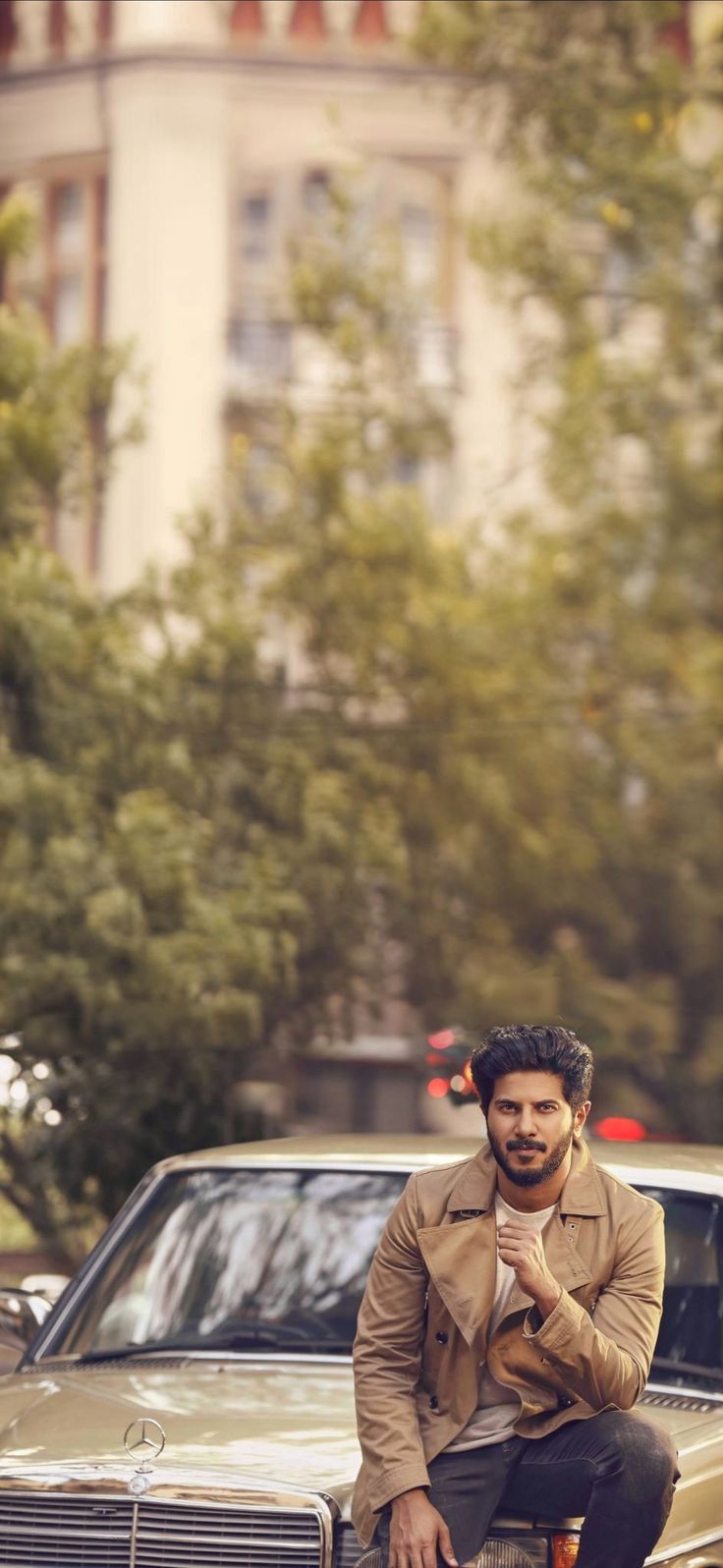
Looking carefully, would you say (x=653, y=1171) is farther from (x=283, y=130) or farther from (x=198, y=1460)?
(x=283, y=130)

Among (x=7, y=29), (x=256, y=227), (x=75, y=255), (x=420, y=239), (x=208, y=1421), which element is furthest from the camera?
(x=420, y=239)

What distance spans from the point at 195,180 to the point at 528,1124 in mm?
22573

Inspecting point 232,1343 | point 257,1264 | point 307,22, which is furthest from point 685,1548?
point 307,22

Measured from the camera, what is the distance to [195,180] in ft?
81.5

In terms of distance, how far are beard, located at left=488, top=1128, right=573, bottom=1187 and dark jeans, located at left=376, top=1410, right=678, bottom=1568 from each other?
15.3 inches

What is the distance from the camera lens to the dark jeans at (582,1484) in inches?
138

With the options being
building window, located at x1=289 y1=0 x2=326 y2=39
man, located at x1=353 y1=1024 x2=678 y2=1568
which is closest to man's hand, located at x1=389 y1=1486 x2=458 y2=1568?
man, located at x1=353 y1=1024 x2=678 y2=1568

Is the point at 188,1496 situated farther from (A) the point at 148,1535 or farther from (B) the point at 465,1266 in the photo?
(B) the point at 465,1266

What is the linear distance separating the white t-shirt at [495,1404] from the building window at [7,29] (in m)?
23.2

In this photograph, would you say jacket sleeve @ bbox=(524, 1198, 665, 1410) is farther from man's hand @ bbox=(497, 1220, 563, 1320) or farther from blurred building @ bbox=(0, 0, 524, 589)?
blurred building @ bbox=(0, 0, 524, 589)

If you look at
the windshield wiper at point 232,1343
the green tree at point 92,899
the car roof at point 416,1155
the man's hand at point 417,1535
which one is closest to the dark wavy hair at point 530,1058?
the man's hand at point 417,1535

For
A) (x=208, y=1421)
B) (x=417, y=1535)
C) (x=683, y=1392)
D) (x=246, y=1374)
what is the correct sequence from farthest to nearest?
(x=246, y=1374), (x=683, y=1392), (x=208, y=1421), (x=417, y=1535)

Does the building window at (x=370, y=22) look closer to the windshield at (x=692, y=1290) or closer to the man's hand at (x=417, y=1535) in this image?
the windshield at (x=692, y=1290)

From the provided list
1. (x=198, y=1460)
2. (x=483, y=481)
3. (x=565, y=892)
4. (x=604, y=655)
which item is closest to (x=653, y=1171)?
(x=198, y=1460)
